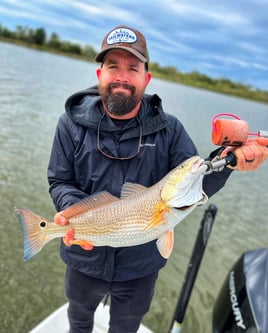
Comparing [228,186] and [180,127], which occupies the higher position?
[180,127]

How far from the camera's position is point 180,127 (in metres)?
2.72

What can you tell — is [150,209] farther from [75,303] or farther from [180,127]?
[75,303]

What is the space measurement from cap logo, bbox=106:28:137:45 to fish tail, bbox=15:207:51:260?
1356mm

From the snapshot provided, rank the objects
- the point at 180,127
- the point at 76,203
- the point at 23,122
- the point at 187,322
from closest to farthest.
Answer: the point at 76,203, the point at 180,127, the point at 187,322, the point at 23,122

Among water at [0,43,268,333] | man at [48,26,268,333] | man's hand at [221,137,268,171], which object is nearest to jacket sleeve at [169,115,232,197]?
man at [48,26,268,333]

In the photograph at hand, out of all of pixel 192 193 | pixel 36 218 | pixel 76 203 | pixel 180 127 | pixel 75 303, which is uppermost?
pixel 180 127

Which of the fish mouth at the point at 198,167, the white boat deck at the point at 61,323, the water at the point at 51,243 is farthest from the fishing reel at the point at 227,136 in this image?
the water at the point at 51,243

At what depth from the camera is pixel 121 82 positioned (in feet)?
8.17

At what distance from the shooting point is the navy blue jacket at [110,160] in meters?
2.61

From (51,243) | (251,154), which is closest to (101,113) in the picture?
(251,154)

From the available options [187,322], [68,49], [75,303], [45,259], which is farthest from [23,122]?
[68,49]

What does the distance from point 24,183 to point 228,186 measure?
19.1 ft

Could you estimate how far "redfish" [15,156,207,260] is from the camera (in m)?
2.25

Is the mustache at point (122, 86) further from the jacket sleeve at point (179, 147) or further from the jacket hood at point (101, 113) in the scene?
the jacket sleeve at point (179, 147)
